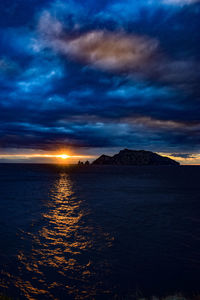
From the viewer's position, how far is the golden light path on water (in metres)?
13.7

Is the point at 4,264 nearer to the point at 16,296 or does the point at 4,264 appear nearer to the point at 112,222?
the point at 16,296

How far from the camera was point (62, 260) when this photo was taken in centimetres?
1772

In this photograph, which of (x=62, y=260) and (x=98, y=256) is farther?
(x=98, y=256)

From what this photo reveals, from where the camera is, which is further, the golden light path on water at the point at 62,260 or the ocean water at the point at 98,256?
the ocean water at the point at 98,256

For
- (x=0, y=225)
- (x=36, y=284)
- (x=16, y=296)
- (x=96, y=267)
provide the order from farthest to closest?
1. (x=0, y=225)
2. (x=96, y=267)
3. (x=36, y=284)
4. (x=16, y=296)

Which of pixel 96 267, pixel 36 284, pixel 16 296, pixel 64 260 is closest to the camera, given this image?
pixel 16 296

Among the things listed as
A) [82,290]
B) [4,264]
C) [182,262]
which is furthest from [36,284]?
[182,262]

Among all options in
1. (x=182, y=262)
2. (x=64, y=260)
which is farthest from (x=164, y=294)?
(x=64, y=260)

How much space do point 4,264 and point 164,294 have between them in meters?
12.9

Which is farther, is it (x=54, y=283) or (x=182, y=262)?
(x=182, y=262)

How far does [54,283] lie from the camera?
14.3 m

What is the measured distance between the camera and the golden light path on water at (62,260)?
13.7 meters

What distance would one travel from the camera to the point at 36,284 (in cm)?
1419

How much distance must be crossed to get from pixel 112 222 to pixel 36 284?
16682mm
